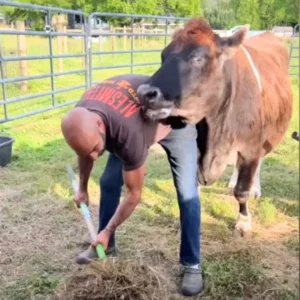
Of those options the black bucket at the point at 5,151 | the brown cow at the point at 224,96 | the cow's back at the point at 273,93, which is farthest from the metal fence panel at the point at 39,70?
the brown cow at the point at 224,96

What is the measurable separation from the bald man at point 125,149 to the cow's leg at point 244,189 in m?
0.71

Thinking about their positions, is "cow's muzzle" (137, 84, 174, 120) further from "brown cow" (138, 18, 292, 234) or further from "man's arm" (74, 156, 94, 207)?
"man's arm" (74, 156, 94, 207)

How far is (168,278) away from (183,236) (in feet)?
1.02

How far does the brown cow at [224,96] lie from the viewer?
90.9 inches

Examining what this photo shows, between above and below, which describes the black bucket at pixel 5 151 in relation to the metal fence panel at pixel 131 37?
below

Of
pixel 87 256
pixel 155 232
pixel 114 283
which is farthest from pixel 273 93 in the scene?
pixel 114 283

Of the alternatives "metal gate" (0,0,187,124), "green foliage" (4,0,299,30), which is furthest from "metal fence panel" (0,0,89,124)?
"green foliage" (4,0,299,30)

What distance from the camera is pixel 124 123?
2.07 meters

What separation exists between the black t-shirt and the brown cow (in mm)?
80

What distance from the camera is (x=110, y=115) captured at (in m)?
2.08

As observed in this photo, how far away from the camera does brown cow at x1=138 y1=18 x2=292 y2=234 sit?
2309 millimetres

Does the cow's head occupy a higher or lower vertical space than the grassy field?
higher

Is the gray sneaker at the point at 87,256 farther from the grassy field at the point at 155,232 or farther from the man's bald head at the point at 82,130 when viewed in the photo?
the man's bald head at the point at 82,130

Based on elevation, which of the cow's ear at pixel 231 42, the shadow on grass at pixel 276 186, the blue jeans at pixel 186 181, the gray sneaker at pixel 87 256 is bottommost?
the shadow on grass at pixel 276 186
